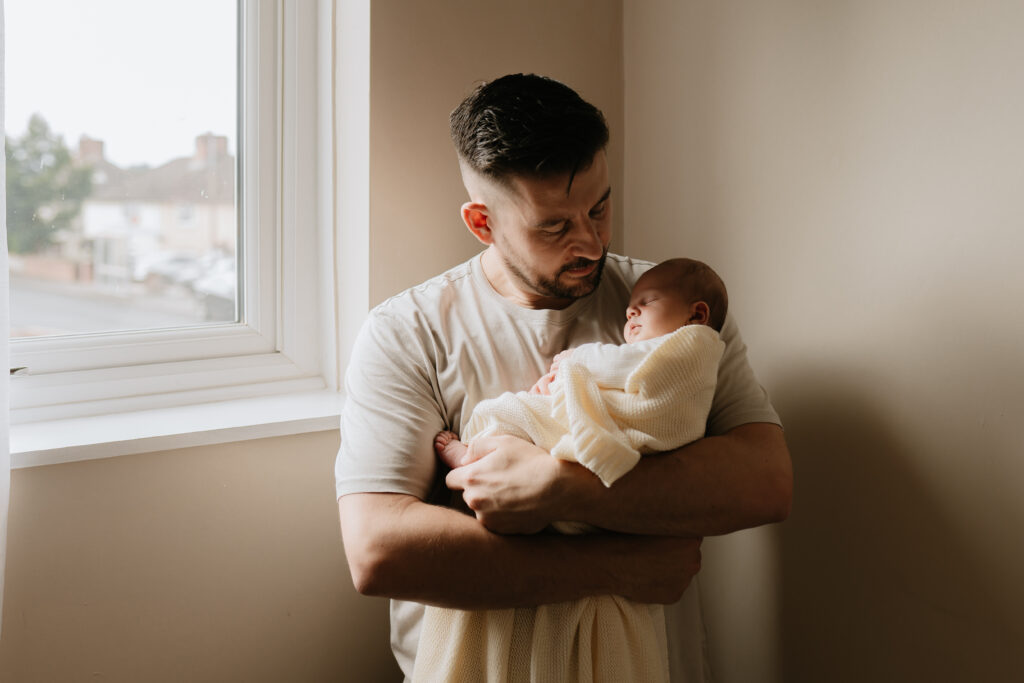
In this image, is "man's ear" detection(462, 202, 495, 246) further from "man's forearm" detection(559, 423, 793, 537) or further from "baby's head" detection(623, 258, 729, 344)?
"man's forearm" detection(559, 423, 793, 537)

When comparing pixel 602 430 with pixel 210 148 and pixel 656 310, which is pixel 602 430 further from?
pixel 210 148

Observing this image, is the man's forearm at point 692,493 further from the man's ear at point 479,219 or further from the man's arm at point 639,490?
the man's ear at point 479,219

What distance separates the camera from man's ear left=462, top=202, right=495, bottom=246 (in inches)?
58.9

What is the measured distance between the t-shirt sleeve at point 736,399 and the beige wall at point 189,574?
32.5 inches

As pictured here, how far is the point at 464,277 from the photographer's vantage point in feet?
5.10

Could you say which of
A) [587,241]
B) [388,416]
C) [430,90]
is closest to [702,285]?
[587,241]

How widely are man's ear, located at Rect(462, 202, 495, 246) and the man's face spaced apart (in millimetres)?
32

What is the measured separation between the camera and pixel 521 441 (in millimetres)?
1288

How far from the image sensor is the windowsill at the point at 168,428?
4.83 feet

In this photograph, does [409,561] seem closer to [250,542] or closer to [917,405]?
[250,542]

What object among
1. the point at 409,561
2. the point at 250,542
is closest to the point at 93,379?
the point at 250,542

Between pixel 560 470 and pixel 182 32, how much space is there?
1.30 meters

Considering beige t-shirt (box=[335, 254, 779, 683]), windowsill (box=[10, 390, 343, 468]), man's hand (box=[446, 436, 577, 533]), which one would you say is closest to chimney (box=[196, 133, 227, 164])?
windowsill (box=[10, 390, 343, 468])

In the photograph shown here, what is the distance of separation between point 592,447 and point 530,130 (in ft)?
1.80
